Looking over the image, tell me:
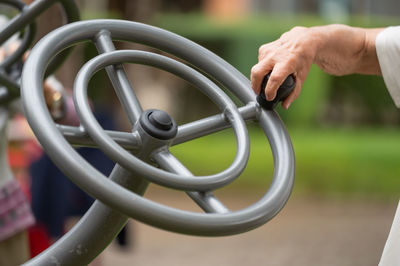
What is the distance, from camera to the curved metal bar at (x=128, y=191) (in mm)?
654

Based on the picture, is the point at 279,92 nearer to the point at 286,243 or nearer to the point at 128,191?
the point at 128,191

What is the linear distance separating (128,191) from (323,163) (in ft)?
15.1

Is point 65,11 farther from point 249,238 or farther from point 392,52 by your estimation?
point 249,238

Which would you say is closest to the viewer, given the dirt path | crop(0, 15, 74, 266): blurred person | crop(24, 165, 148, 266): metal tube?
crop(24, 165, 148, 266): metal tube

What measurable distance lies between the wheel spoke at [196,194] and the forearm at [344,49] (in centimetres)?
31

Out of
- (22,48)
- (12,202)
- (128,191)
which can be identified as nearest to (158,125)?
(128,191)

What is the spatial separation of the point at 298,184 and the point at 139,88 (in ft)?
6.81

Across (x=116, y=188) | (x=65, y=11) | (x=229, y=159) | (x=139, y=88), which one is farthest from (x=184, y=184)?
(x=139, y=88)

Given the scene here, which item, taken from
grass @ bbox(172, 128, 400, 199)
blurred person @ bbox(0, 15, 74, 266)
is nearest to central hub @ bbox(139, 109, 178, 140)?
blurred person @ bbox(0, 15, 74, 266)

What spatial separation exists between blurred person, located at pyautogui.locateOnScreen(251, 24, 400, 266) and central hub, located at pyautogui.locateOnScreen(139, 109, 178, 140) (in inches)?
6.1

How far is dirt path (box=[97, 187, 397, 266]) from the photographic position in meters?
3.72

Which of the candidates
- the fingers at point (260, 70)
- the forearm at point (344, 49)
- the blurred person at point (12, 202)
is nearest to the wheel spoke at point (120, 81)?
the fingers at point (260, 70)

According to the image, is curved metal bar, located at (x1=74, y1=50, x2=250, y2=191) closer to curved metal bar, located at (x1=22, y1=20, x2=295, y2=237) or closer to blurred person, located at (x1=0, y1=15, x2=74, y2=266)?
curved metal bar, located at (x1=22, y1=20, x2=295, y2=237)

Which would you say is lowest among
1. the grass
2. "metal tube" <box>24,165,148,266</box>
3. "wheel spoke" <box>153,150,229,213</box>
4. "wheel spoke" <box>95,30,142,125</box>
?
the grass
